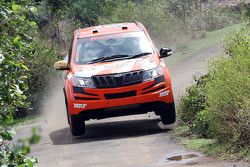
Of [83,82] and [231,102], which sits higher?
[231,102]

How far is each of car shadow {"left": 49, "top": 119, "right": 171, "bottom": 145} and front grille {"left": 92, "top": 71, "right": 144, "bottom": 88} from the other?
0.94 m

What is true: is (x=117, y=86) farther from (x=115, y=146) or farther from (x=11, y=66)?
(x=11, y=66)

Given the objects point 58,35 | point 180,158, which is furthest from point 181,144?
point 58,35

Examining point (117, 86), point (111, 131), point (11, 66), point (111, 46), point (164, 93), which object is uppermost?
point (11, 66)

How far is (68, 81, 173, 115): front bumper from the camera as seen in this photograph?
1337 centimetres

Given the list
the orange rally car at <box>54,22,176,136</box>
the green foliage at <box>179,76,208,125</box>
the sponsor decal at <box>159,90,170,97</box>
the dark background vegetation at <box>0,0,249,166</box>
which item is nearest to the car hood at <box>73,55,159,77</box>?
the orange rally car at <box>54,22,176,136</box>

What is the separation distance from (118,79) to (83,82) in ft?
2.07

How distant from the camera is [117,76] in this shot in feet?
43.8

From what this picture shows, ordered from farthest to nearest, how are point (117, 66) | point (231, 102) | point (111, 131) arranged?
1. point (111, 131)
2. point (117, 66)
3. point (231, 102)

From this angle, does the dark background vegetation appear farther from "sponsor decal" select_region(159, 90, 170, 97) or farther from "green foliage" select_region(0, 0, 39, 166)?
"green foliage" select_region(0, 0, 39, 166)

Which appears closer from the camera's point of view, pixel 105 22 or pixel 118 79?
pixel 118 79

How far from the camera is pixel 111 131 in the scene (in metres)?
14.5

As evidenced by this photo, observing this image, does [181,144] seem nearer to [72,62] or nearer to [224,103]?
[224,103]

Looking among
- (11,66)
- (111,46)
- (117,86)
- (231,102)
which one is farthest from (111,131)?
(11,66)
